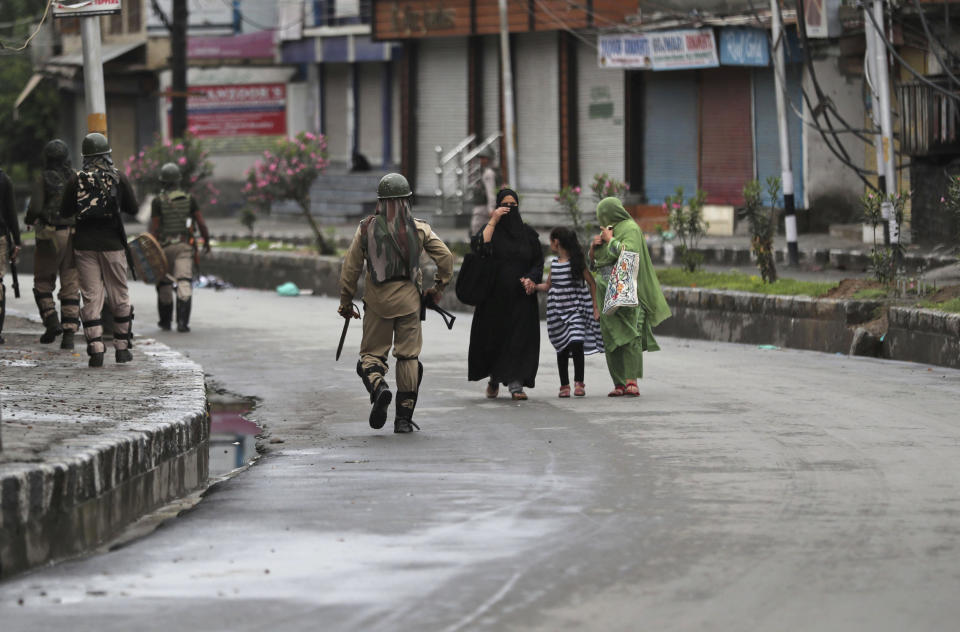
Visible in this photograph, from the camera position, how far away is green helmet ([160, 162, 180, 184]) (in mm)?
17672

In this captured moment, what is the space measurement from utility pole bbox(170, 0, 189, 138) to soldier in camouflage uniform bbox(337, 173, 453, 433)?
23.6 metres

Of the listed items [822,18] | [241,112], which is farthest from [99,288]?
[241,112]

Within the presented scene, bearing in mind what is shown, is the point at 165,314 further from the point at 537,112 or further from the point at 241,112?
the point at 241,112

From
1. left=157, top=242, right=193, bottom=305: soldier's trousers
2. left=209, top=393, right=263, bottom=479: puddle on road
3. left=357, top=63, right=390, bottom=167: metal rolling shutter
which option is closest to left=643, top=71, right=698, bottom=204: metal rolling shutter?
left=357, top=63, right=390, bottom=167: metal rolling shutter

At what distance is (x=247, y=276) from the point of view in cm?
2670

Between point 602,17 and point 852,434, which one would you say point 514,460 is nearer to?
point 852,434

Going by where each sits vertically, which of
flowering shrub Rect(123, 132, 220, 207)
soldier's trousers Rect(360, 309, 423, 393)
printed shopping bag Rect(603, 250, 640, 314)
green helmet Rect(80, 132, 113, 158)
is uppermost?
flowering shrub Rect(123, 132, 220, 207)

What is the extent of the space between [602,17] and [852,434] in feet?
72.4

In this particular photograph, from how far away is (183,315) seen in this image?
1808 centimetres

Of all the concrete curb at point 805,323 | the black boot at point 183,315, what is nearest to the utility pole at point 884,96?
the concrete curb at point 805,323

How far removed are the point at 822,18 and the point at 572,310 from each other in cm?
1268

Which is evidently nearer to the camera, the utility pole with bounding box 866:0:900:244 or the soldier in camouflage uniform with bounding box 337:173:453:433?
the soldier in camouflage uniform with bounding box 337:173:453:433

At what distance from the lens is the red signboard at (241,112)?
41.2 metres

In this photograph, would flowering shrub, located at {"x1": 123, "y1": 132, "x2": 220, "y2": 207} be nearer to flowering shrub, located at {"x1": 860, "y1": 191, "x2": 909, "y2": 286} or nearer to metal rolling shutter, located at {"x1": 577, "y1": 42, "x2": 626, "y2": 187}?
metal rolling shutter, located at {"x1": 577, "y1": 42, "x2": 626, "y2": 187}
